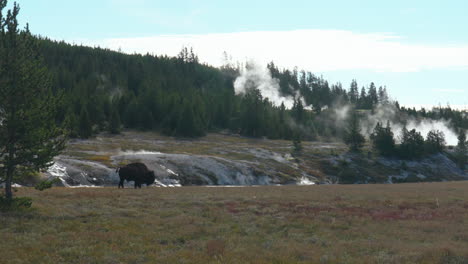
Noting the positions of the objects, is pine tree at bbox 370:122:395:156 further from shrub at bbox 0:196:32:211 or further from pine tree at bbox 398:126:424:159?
shrub at bbox 0:196:32:211

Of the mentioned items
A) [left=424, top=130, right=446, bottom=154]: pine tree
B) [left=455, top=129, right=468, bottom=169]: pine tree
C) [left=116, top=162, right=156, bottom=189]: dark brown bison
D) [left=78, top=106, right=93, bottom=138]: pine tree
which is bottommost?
[left=455, top=129, right=468, bottom=169]: pine tree

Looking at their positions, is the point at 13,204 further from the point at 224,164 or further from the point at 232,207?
the point at 224,164

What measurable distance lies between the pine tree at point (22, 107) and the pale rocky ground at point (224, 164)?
113 ft

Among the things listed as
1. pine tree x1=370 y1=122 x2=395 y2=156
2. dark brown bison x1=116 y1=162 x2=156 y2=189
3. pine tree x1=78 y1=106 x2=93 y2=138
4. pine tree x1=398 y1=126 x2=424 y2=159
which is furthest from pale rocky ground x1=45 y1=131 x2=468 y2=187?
dark brown bison x1=116 y1=162 x2=156 y2=189

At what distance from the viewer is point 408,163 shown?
400 ft

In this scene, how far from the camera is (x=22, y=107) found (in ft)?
80.2

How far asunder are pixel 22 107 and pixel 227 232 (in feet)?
42.5

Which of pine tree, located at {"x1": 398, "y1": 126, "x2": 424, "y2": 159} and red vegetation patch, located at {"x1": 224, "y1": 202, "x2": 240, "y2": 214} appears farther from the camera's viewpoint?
pine tree, located at {"x1": 398, "y1": 126, "x2": 424, "y2": 159}

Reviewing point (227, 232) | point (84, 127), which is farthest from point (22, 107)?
point (84, 127)

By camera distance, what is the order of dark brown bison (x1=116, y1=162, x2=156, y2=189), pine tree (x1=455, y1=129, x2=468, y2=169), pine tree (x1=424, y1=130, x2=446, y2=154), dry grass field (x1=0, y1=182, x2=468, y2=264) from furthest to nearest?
pine tree (x1=424, y1=130, x2=446, y2=154)
pine tree (x1=455, y1=129, x2=468, y2=169)
dark brown bison (x1=116, y1=162, x2=156, y2=189)
dry grass field (x1=0, y1=182, x2=468, y2=264)

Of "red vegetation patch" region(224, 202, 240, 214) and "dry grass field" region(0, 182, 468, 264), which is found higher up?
"dry grass field" region(0, 182, 468, 264)

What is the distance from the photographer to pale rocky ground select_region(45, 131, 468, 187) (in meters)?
66.0

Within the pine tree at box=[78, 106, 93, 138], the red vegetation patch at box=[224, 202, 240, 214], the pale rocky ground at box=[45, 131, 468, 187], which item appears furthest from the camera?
the pine tree at box=[78, 106, 93, 138]

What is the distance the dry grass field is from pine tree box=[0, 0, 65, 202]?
2.80m
